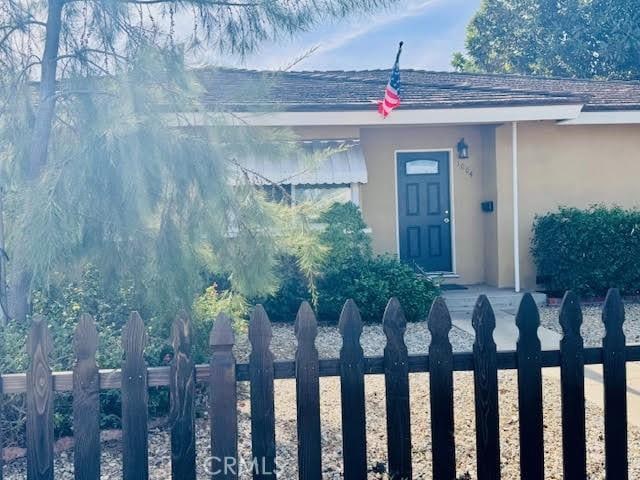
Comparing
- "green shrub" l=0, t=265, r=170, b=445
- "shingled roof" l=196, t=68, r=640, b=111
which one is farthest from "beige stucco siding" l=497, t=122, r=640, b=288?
"green shrub" l=0, t=265, r=170, b=445

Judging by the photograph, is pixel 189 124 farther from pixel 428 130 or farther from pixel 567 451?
pixel 428 130

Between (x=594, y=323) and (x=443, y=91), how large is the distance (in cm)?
505

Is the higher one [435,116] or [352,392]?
[435,116]

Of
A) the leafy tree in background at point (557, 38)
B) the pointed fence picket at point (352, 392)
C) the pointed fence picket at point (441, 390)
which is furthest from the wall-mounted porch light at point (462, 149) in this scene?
the leafy tree in background at point (557, 38)

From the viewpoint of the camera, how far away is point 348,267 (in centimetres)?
927

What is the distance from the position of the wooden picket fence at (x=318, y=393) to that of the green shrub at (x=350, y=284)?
5669mm

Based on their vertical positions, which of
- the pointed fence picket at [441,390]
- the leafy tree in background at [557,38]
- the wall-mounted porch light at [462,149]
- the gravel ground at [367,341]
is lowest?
the gravel ground at [367,341]

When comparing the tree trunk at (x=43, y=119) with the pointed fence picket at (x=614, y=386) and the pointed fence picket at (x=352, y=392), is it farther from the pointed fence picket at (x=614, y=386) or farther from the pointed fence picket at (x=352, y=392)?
the pointed fence picket at (x=614, y=386)

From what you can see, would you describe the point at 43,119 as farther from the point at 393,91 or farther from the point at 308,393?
the point at 393,91

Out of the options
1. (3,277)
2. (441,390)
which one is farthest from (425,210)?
(441,390)

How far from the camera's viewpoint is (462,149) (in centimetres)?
1170

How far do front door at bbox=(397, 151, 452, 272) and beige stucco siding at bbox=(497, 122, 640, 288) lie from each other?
3.79 ft

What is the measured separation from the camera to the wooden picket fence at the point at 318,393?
113 inches

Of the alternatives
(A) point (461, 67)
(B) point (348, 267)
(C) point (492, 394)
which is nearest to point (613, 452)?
(C) point (492, 394)
